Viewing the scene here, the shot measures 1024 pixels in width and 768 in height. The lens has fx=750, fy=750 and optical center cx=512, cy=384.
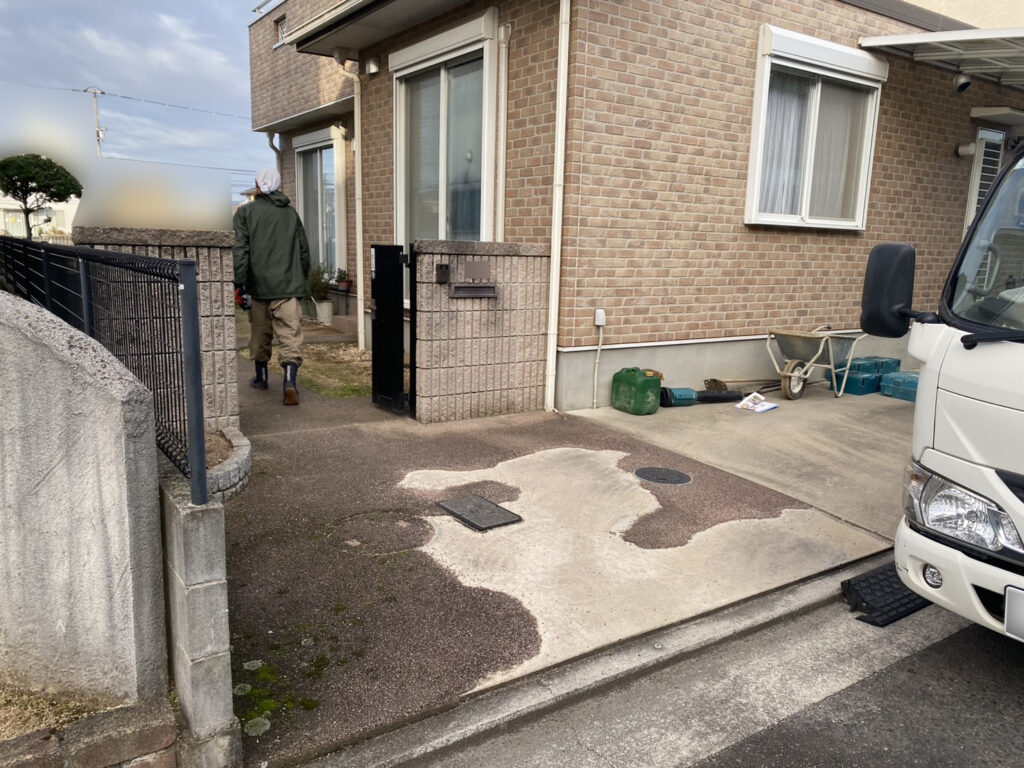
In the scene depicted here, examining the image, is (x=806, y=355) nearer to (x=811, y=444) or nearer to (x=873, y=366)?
(x=873, y=366)

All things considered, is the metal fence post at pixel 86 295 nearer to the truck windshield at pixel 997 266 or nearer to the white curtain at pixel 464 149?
the truck windshield at pixel 997 266

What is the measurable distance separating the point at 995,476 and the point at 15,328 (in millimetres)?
3174

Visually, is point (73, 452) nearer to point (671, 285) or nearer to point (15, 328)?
point (15, 328)

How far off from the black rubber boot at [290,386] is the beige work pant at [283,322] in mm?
44

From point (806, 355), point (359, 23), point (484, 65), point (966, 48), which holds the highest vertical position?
point (359, 23)

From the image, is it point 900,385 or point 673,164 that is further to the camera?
point 900,385

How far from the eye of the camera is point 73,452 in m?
2.20

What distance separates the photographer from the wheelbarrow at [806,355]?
24.7ft

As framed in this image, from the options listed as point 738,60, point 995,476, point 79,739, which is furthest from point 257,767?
point 738,60

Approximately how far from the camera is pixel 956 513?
273 cm

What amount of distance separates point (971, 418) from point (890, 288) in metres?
0.68

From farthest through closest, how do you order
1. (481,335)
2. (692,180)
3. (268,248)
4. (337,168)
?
(337,168), (692,180), (268,248), (481,335)

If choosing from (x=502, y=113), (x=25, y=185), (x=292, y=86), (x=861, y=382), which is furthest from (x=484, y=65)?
(x=25, y=185)

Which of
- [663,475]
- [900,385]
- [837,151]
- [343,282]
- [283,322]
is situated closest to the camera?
[663,475]
